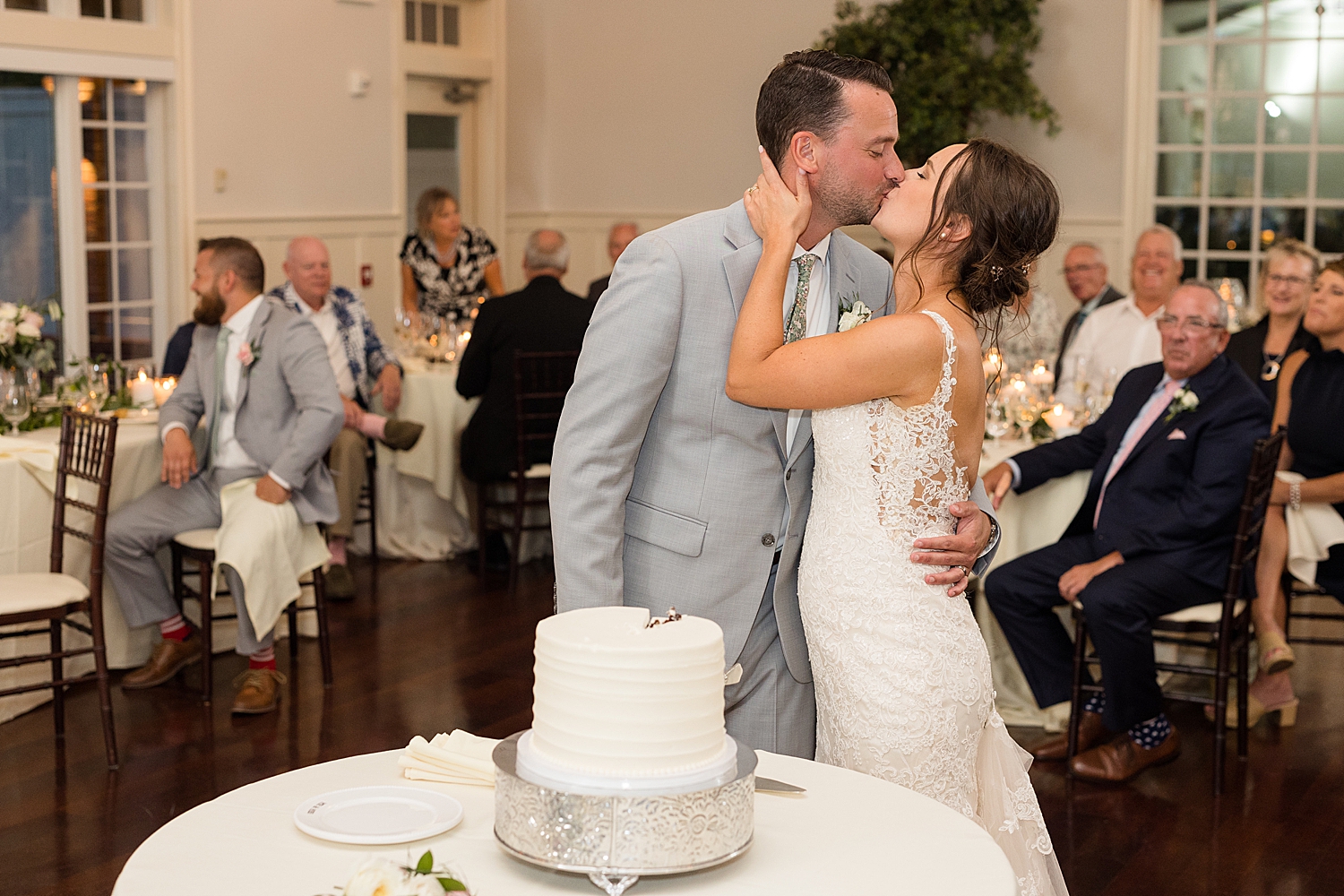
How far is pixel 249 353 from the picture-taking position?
16.4 ft

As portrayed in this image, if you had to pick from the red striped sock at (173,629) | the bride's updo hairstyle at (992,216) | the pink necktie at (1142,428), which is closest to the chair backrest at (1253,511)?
the pink necktie at (1142,428)

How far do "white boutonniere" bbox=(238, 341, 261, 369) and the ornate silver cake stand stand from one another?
12.4 feet

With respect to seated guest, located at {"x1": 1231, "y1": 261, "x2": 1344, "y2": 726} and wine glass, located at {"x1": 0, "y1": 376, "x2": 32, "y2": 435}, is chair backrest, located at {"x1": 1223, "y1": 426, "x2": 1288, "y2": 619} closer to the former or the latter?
seated guest, located at {"x1": 1231, "y1": 261, "x2": 1344, "y2": 726}

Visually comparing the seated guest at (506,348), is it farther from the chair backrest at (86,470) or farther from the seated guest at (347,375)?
the chair backrest at (86,470)

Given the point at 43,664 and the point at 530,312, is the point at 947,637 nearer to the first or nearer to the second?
the point at 43,664

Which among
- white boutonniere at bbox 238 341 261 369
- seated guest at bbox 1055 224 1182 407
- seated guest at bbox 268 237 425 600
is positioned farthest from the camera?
seated guest at bbox 1055 224 1182 407

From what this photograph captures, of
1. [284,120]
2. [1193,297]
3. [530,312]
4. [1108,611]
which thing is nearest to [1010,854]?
[1108,611]

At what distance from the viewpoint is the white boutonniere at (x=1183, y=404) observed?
14.5ft

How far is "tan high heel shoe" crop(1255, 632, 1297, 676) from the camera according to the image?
15.6ft

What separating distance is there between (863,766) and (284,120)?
24.5 feet

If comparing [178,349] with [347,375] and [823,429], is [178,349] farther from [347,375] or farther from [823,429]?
[823,429]

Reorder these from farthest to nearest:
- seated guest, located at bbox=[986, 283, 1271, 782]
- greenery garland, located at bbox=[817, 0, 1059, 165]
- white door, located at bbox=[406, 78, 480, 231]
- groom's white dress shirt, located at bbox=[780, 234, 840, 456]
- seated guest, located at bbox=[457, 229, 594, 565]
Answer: white door, located at bbox=[406, 78, 480, 231], greenery garland, located at bbox=[817, 0, 1059, 165], seated guest, located at bbox=[457, 229, 594, 565], seated guest, located at bbox=[986, 283, 1271, 782], groom's white dress shirt, located at bbox=[780, 234, 840, 456]

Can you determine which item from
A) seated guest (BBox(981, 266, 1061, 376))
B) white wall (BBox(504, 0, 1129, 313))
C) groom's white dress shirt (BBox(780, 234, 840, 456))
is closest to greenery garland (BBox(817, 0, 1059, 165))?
white wall (BBox(504, 0, 1129, 313))

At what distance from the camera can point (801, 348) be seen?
215 centimetres
